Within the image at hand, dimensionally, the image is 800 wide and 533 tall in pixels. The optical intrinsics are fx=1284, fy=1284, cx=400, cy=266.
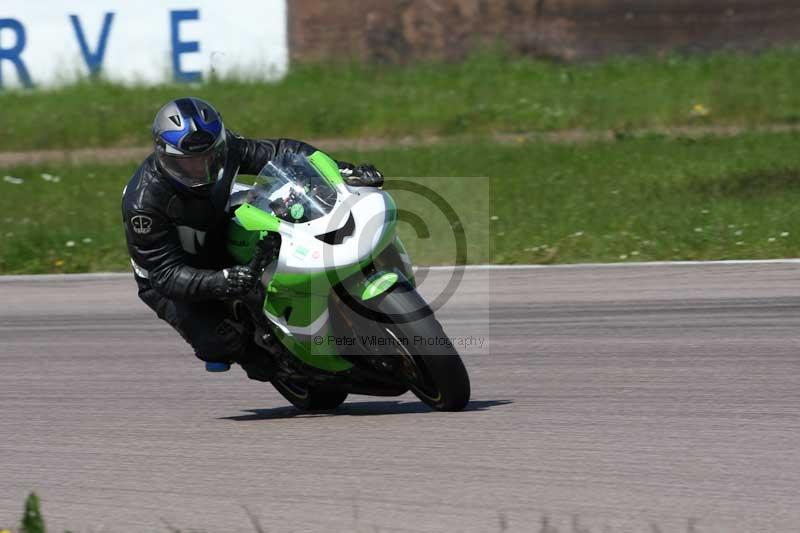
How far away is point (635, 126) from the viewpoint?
15.1 metres

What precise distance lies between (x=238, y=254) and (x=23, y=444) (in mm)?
1410

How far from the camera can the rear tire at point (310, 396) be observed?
655cm

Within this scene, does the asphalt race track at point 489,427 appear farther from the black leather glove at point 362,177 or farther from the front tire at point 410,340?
the black leather glove at point 362,177

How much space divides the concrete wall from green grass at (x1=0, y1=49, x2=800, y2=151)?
0.63ft

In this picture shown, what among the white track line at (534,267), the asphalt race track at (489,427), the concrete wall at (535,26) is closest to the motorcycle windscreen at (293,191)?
the asphalt race track at (489,427)

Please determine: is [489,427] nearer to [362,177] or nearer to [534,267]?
[362,177]

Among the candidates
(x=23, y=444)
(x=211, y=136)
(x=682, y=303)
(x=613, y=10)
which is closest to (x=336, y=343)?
(x=211, y=136)

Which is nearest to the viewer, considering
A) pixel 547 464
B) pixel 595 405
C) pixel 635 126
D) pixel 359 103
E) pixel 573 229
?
pixel 547 464

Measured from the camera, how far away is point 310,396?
258 inches

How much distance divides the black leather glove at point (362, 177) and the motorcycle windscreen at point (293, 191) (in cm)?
12

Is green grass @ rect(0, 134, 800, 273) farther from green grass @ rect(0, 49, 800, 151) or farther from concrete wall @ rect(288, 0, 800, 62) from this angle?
concrete wall @ rect(288, 0, 800, 62)

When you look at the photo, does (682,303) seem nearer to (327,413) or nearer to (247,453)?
(327,413)

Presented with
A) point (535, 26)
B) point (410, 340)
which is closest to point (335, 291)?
point (410, 340)

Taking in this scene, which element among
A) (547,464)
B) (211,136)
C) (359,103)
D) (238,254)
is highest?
(211,136)
